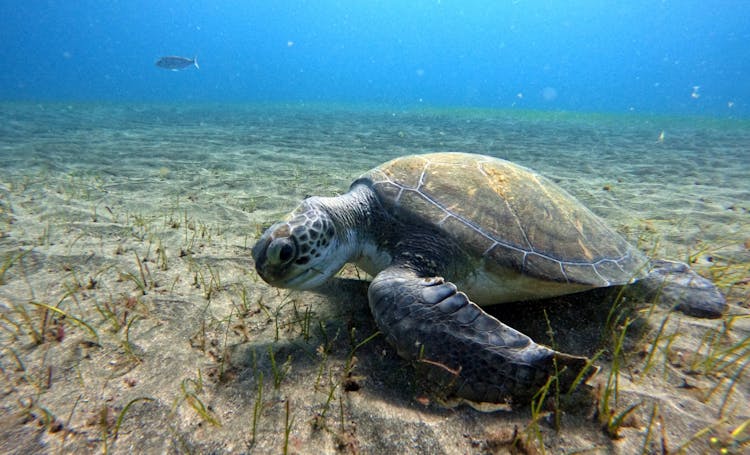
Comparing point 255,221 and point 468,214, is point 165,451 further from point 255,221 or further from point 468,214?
point 255,221

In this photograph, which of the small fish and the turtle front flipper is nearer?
the turtle front flipper

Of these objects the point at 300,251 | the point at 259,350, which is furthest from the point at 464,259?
the point at 259,350

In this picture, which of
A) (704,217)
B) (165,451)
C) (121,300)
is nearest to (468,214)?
(165,451)

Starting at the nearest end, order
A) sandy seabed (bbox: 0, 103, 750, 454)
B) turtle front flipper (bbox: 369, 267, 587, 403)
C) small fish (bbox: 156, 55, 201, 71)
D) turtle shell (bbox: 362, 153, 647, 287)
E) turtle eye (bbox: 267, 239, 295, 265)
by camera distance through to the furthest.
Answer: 1. sandy seabed (bbox: 0, 103, 750, 454)
2. turtle front flipper (bbox: 369, 267, 587, 403)
3. turtle eye (bbox: 267, 239, 295, 265)
4. turtle shell (bbox: 362, 153, 647, 287)
5. small fish (bbox: 156, 55, 201, 71)

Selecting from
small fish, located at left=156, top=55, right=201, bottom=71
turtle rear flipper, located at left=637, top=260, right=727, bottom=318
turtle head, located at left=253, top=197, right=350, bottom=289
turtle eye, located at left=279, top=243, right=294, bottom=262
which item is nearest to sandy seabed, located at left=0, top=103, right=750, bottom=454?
turtle rear flipper, located at left=637, top=260, right=727, bottom=318

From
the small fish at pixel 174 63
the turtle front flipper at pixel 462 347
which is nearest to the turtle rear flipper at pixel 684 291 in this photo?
the turtle front flipper at pixel 462 347

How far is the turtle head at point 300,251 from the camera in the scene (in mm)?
2186

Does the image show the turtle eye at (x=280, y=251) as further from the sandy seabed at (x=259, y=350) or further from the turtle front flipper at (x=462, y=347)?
the turtle front flipper at (x=462, y=347)

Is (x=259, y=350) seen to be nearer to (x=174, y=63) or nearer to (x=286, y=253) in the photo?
(x=286, y=253)

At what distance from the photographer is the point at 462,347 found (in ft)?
5.67

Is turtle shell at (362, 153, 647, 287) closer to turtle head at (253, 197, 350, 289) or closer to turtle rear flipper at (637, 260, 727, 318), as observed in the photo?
turtle rear flipper at (637, 260, 727, 318)

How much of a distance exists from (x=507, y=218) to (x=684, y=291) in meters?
1.38

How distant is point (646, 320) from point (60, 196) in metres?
6.68

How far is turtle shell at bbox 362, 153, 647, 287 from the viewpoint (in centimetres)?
228
